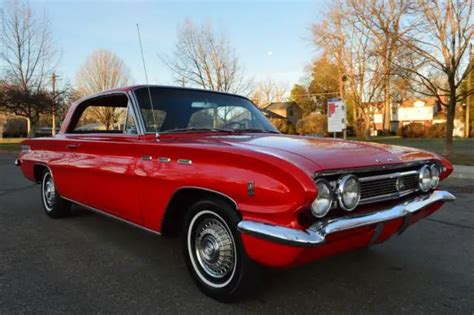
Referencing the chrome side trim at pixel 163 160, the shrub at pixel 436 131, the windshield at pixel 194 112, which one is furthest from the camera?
the shrub at pixel 436 131

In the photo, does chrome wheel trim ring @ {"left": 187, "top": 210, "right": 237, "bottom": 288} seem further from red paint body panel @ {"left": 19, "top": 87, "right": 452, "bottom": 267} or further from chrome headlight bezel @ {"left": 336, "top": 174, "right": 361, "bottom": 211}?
chrome headlight bezel @ {"left": 336, "top": 174, "right": 361, "bottom": 211}

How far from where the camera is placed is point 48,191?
18.2 ft

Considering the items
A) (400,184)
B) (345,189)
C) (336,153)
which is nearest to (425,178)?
(400,184)

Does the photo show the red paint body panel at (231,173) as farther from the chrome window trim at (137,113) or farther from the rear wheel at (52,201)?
the rear wheel at (52,201)

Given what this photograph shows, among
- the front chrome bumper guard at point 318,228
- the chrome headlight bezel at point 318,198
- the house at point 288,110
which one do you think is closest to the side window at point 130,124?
the front chrome bumper guard at point 318,228

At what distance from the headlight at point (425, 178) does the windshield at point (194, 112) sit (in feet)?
5.23

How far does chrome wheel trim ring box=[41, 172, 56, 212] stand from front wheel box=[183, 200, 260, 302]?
3.08 metres

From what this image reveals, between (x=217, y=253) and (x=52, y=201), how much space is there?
3501 mm

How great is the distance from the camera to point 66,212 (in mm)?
5457

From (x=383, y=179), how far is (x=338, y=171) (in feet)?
1.79

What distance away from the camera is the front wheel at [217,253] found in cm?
267

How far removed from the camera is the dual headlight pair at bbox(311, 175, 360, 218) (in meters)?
2.43

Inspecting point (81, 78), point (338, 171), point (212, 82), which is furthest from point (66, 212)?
point (81, 78)

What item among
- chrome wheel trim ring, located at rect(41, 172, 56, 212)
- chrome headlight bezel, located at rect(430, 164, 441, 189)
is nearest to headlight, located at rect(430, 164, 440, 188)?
chrome headlight bezel, located at rect(430, 164, 441, 189)
